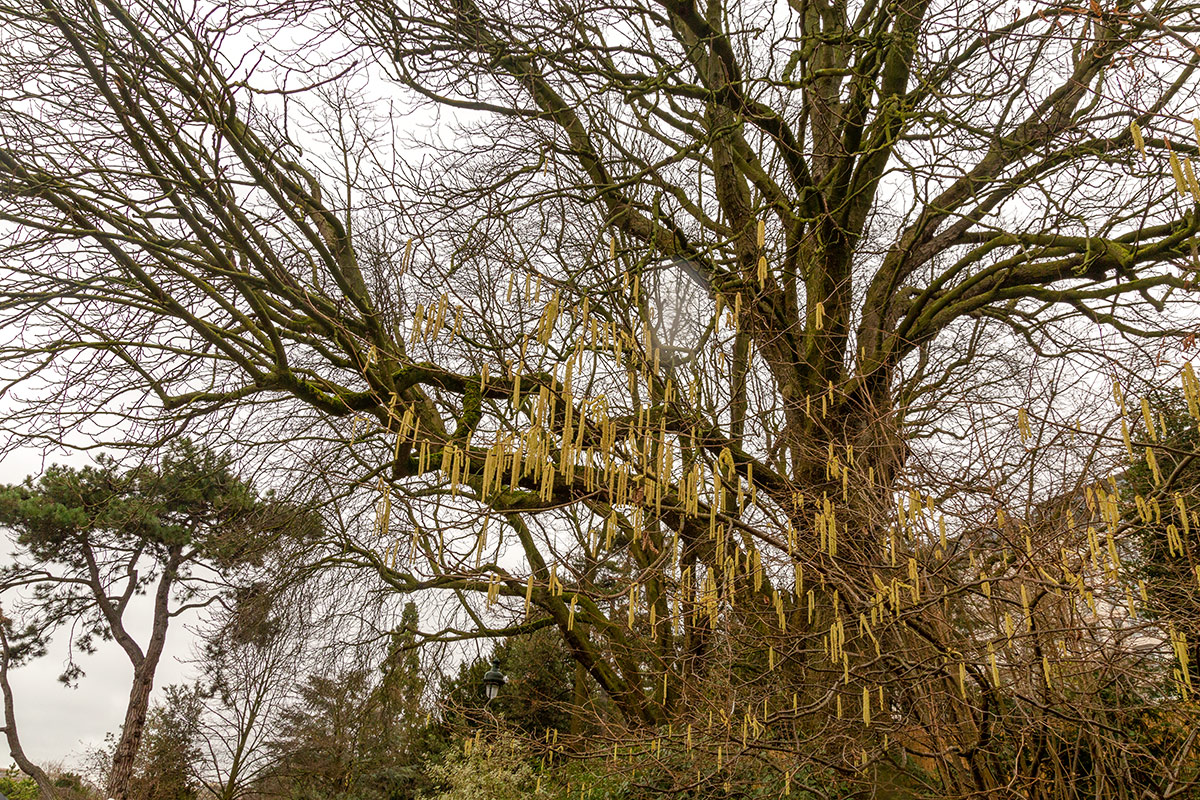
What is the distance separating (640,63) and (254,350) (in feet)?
12.2

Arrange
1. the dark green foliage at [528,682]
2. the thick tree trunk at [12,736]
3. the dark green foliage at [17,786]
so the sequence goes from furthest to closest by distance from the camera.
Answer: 1. the dark green foliage at [17,786]
2. the thick tree trunk at [12,736]
3. the dark green foliage at [528,682]

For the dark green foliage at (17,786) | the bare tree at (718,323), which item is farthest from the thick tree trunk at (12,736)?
the bare tree at (718,323)

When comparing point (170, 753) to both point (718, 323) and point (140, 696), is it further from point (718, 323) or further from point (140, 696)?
point (718, 323)

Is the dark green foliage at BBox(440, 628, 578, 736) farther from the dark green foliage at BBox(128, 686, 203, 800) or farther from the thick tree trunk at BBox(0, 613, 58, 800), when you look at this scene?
the thick tree trunk at BBox(0, 613, 58, 800)

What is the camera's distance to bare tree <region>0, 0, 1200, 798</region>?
347 cm

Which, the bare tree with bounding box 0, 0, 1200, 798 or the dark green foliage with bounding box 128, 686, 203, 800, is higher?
the bare tree with bounding box 0, 0, 1200, 798

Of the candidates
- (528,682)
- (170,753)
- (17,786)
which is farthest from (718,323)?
(17,786)

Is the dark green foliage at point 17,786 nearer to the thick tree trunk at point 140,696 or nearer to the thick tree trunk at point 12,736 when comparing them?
the thick tree trunk at point 12,736

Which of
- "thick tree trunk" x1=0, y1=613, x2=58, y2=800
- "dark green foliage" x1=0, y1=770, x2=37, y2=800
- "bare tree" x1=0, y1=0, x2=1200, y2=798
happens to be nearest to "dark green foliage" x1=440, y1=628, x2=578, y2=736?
"bare tree" x1=0, y1=0, x2=1200, y2=798

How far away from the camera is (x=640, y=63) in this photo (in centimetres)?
606

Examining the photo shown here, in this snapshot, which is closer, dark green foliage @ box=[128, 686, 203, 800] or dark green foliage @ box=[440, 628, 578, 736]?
dark green foliage @ box=[440, 628, 578, 736]

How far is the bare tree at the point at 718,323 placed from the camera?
3475 mm

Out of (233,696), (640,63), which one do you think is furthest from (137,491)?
(233,696)

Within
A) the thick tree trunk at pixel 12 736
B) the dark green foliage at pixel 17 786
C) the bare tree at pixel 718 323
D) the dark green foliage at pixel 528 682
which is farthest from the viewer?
the dark green foliage at pixel 17 786
